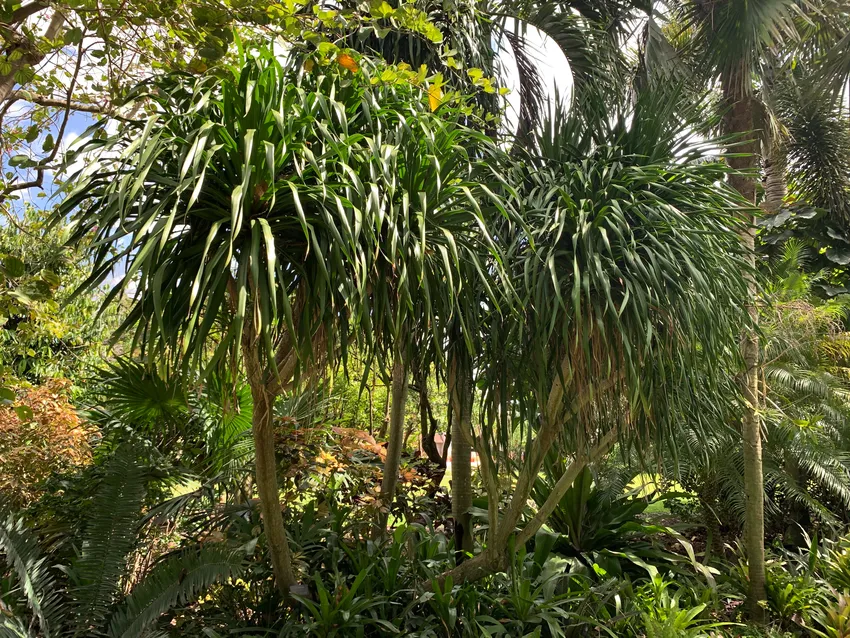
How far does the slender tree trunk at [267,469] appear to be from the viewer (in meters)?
2.34

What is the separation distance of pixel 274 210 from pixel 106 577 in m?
1.98

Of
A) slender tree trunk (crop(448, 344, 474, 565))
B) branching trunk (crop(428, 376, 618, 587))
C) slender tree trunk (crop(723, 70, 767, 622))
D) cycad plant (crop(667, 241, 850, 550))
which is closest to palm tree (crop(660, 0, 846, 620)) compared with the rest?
slender tree trunk (crop(723, 70, 767, 622))

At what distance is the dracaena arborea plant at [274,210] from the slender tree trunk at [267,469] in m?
0.02

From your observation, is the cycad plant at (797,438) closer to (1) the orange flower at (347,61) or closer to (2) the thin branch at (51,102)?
(1) the orange flower at (347,61)

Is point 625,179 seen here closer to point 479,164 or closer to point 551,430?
point 479,164

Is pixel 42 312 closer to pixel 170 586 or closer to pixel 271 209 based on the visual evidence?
pixel 170 586

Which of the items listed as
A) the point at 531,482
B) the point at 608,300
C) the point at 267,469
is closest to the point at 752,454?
the point at 531,482

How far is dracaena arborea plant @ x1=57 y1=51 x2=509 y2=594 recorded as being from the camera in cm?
186

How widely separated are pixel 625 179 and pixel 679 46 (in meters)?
3.77

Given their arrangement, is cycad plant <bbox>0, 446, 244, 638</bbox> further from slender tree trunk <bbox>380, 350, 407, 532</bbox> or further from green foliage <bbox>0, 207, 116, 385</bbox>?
slender tree trunk <bbox>380, 350, 407, 532</bbox>

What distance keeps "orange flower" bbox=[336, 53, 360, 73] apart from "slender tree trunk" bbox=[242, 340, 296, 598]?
3.38 feet

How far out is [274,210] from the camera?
209 centimetres

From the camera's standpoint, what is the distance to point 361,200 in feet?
6.52

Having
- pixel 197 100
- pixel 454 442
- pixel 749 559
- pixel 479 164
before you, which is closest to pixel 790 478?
pixel 749 559
